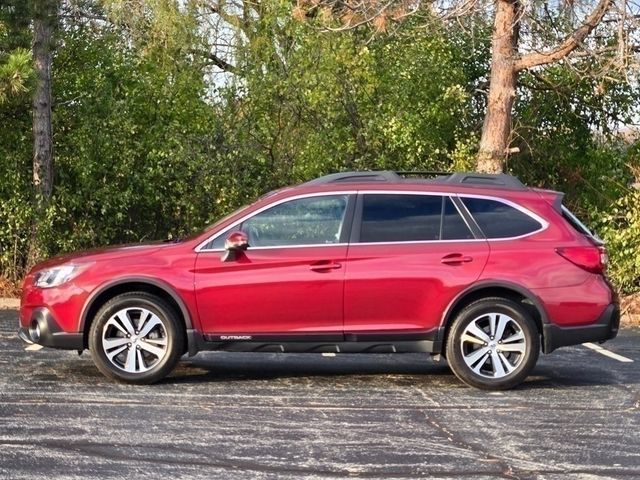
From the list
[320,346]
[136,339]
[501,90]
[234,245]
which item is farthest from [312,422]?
[501,90]

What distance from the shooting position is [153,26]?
2453cm

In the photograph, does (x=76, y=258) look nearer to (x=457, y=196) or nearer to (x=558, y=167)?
(x=457, y=196)

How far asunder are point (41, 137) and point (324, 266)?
27.7 feet

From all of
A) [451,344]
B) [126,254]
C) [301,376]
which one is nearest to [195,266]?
[126,254]

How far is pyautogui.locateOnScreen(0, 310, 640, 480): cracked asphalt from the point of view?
7176mm

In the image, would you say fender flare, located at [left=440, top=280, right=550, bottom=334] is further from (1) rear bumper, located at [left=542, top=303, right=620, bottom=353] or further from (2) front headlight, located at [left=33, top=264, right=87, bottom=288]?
(2) front headlight, located at [left=33, top=264, right=87, bottom=288]

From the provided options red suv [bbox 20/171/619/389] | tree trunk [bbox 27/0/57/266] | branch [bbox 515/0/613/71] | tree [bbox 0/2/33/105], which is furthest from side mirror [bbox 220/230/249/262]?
branch [bbox 515/0/613/71]

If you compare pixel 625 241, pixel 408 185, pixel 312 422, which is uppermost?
pixel 408 185

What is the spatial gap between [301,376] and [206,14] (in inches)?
762

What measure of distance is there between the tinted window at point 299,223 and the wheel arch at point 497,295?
3.48ft

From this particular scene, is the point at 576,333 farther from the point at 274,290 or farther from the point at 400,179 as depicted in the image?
the point at 274,290

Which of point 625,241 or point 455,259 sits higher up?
point 625,241

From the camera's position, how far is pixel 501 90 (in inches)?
711

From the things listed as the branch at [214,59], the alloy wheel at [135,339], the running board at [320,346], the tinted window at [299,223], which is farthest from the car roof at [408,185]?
the branch at [214,59]
